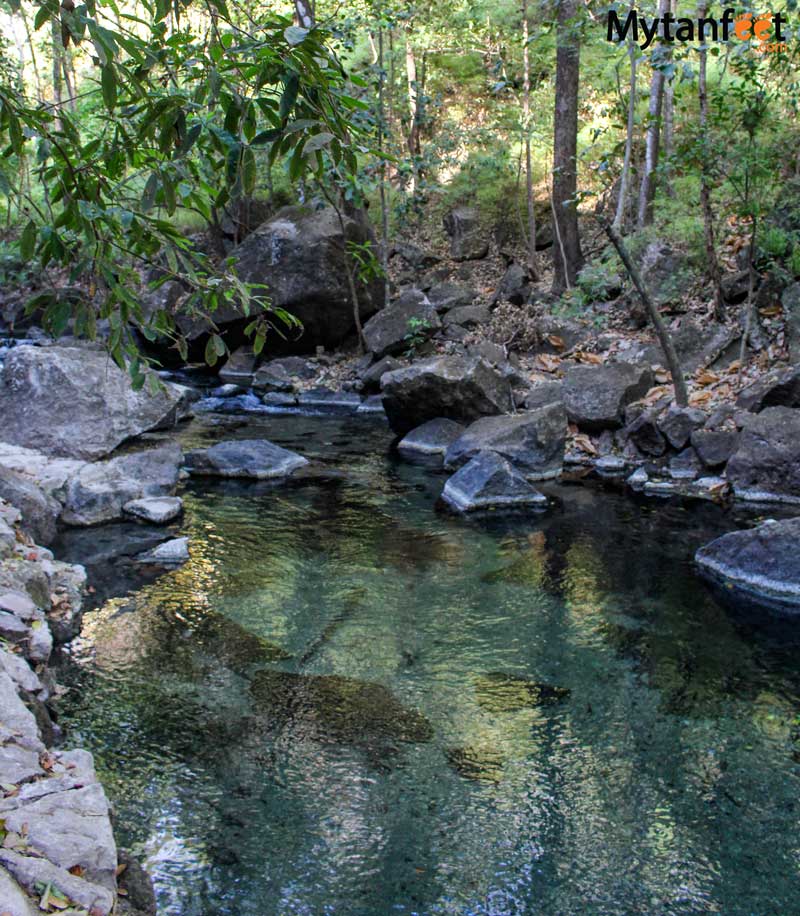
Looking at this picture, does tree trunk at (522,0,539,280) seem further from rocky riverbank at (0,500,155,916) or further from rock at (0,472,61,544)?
rocky riverbank at (0,500,155,916)

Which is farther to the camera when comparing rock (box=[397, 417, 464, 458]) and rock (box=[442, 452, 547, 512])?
rock (box=[397, 417, 464, 458])

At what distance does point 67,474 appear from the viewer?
9344mm

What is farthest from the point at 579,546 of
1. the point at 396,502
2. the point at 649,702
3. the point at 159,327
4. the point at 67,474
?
the point at 159,327

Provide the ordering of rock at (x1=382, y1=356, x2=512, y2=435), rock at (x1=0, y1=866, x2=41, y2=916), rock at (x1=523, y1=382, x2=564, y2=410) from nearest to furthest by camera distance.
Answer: rock at (x1=0, y1=866, x2=41, y2=916), rock at (x1=382, y1=356, x2=512, y2=435), rock at (x1=523, y1=382, x2=564, y2=410)

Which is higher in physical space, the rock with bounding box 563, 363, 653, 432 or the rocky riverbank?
the rocky riverbank

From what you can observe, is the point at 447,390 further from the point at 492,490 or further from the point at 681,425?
the point at 681,425

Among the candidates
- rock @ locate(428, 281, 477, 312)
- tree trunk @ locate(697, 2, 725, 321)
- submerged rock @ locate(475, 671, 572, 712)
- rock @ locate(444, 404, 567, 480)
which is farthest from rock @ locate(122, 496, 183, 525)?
rock @ locate(428, 281, 477, 312)

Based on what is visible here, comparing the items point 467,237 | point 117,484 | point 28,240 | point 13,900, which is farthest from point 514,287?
point 13,900

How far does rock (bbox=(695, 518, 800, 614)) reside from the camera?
7.22 m

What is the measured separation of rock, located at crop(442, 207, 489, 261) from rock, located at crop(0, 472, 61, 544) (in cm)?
1255

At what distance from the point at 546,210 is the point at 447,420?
8.37 metres

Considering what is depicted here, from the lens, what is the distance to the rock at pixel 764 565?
7223 millimetres

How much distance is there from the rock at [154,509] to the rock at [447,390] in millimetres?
4025

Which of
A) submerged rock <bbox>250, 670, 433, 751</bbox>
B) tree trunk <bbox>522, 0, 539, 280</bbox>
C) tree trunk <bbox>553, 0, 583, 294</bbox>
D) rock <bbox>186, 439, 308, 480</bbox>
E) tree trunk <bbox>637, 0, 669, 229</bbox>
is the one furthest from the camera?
tree trunk <bbox>522, 0, 539, 280</bbox>
